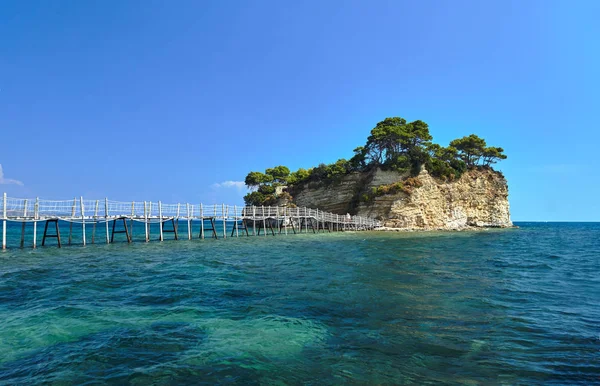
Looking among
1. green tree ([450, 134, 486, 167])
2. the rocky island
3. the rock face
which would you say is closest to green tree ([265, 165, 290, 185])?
the rocky island

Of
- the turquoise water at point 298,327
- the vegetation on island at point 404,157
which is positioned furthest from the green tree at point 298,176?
the turquoise water at point 298,327

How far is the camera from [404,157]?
55.7m

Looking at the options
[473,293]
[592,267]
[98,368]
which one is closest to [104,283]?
[98,368]

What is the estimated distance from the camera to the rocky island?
54000 millimetres

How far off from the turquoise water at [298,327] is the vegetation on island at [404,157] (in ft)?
140

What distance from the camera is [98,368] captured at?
562cm

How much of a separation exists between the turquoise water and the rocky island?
39.8 metres

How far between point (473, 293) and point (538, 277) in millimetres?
5544

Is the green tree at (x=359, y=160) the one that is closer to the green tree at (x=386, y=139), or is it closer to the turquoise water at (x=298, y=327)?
the green tree at (x=386, y=139)

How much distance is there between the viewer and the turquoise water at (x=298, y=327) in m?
5.50

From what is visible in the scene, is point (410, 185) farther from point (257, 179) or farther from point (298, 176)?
point (257, 179)

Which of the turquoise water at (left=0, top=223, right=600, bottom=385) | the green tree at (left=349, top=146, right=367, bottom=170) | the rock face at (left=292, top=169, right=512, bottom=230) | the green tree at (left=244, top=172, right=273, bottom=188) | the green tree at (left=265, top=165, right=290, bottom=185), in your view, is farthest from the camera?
the green tree at (left=265, top=165, right=290, bottom=185)

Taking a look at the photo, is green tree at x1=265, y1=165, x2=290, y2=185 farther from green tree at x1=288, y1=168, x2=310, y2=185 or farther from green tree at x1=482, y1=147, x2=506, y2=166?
green tree at x1=482, y1=147, x2=506, y2=166

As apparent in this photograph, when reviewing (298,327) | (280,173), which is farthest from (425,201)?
(298,327)
